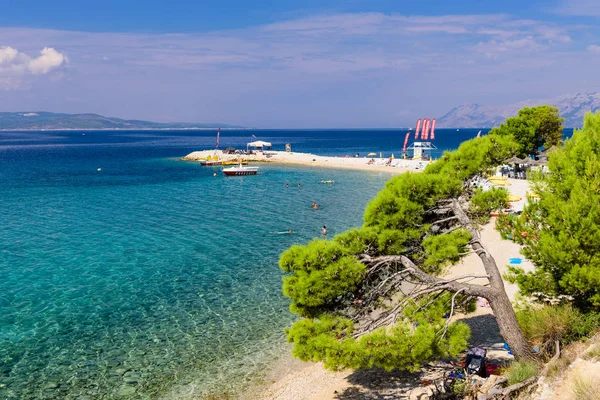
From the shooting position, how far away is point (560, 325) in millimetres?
11188

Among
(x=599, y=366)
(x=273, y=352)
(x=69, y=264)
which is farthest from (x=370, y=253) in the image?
(x=69, y=264)

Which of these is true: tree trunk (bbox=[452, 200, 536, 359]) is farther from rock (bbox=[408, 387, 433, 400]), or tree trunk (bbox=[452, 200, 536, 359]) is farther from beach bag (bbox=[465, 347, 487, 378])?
rock (bbox=[408, 387, 433, 400])

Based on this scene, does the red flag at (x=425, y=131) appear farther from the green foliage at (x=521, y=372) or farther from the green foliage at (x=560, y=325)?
the green foliage at (x=521, y=372)

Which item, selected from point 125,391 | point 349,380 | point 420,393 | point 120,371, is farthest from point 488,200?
point 120,371

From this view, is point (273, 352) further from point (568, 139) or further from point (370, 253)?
point (568, 139)

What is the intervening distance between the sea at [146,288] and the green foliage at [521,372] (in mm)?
7814

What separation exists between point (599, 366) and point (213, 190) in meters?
47.5

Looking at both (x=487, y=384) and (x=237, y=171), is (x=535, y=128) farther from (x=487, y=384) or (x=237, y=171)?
(x=487, y=384)

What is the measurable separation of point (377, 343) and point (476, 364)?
4373 mm

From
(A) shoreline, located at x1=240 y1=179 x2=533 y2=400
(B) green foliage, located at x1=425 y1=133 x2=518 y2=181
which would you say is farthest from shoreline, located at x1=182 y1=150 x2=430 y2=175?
(B) green foliage, located at x1=425 y1=133 x2=518 y2=181

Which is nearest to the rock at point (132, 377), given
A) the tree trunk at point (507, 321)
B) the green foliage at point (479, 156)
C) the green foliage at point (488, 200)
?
the tree trunk at point (507, 321)

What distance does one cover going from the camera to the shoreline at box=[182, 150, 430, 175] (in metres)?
72.8

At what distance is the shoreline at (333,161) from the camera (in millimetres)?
72750

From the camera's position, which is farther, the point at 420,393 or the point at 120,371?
the point at 120,371
